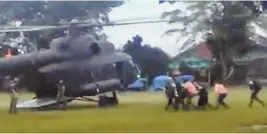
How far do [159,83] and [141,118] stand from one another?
22 centimetres

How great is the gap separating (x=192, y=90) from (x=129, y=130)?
0.42 m

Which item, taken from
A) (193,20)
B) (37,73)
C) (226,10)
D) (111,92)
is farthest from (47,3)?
(226,10)

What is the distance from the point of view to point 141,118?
2555mm

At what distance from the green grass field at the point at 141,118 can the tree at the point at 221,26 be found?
0.22 m

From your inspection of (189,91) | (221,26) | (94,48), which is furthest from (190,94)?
(94,48)

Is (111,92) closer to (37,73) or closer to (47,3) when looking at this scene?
(37,73)

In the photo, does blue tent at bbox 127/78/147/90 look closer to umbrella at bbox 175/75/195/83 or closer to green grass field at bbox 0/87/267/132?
green grass field at bbox 0/87/267/132

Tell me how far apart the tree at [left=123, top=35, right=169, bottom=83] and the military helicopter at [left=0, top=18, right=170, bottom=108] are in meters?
0.04

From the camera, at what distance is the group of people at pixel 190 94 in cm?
253

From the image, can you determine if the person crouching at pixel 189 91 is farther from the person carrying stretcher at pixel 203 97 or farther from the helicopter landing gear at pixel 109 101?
the helicopter landing gear at pixel 109 101

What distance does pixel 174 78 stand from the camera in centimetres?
254

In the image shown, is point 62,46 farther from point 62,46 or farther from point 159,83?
point 159,83

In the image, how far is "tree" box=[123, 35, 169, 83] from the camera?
2.54 metres

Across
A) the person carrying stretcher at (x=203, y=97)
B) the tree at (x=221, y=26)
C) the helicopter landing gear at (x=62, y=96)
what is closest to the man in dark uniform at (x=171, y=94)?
the person carrying stretcher at (x=203, y=97)
